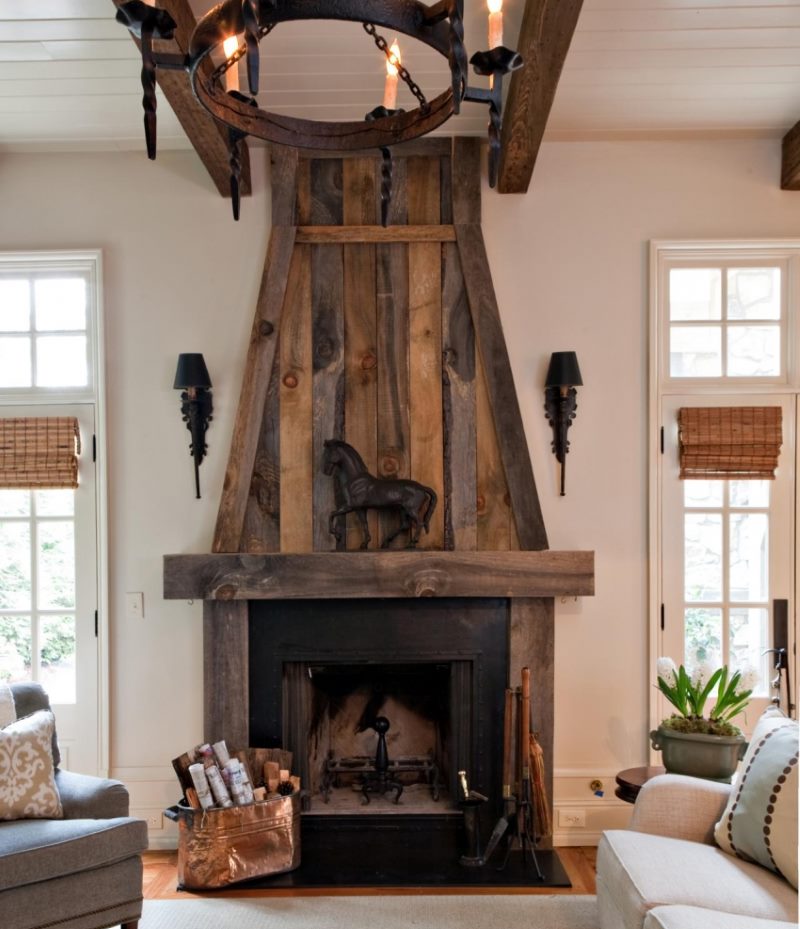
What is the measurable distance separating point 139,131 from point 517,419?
2.00 meters

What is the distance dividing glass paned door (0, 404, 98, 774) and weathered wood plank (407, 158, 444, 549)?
1426mm

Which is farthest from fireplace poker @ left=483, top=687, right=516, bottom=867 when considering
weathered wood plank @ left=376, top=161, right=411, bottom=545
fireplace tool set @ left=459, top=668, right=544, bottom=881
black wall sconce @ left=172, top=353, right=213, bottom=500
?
black wall sconce @ left=172, top=353, right=213, bottom=500

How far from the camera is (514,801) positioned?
10.9 ft

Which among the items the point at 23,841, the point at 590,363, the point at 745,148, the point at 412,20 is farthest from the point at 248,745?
the point at 745,148

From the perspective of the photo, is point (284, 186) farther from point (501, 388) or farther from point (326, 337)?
point (501, 388)

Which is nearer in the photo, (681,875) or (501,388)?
(681,875)

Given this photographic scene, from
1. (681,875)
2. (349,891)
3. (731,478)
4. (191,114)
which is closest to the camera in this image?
(681,875)

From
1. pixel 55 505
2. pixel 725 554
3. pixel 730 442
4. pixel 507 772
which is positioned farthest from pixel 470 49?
pixel 507 772

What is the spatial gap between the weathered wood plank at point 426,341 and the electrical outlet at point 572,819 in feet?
4.14

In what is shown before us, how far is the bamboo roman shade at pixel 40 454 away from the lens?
3.56m

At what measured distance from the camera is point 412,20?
148 centimetres

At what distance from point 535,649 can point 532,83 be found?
2.16 metres

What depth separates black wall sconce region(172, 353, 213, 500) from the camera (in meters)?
3.46

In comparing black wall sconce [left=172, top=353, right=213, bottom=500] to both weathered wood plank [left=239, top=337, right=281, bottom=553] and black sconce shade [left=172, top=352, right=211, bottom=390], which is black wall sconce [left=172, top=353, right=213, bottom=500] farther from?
weathered wood plank [left=239, top=337, right=281, bottom=553]
